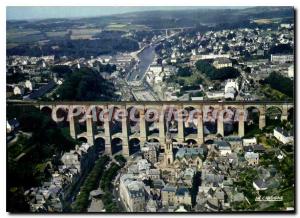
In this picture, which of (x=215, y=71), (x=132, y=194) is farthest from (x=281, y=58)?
(x=132, y=194)

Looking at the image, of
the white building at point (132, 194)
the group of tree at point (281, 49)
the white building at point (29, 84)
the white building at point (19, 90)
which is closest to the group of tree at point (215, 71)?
the group of tree at point (281, 49)

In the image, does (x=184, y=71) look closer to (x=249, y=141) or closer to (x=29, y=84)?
(x=249, y=141)

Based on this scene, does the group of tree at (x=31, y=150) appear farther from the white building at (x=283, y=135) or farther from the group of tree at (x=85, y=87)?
the white building at (x=283, y=135)

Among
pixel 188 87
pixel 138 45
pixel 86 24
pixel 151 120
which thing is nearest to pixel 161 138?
pixel 151 120

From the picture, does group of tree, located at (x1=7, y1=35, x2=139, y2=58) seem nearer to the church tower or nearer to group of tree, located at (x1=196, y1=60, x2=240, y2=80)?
group of tree, located at (x1=196, y1=60, x2=240, y2=80)

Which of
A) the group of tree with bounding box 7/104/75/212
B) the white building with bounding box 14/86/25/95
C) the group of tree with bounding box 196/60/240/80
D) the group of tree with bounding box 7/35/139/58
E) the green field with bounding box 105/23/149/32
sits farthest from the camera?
the group of tree with bounding box 196/60/240/80

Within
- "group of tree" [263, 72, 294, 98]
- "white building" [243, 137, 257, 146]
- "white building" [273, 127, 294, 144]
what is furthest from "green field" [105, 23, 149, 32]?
"white building" [273, 127, 294, 144]

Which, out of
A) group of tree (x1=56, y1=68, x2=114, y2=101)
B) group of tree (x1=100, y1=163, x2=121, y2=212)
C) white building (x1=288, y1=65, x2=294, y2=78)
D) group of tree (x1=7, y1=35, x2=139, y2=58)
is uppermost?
group of tree (x1=7, y1=35, x2=139, y2=58)
